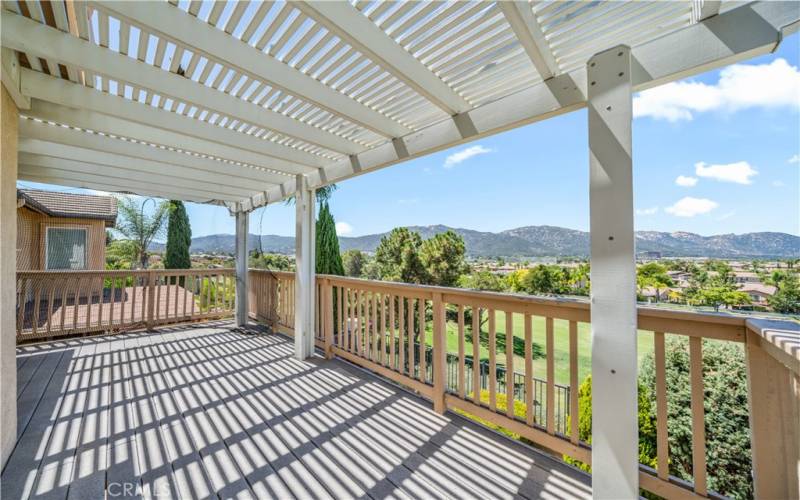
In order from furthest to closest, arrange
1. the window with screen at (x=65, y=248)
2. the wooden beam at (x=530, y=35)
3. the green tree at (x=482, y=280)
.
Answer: the green tree at (x=482, y=280), the window with screen at (x=65, y=248), the wooden beam at (x=530, y=35)

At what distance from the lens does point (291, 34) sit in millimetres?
1710

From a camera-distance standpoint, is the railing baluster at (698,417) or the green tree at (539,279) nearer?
the railing baluster at (698,417)

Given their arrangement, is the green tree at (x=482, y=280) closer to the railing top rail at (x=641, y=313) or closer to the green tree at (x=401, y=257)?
the green tree at (x=401, y=257)

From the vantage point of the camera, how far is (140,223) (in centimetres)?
1200

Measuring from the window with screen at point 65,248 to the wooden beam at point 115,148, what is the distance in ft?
23.9

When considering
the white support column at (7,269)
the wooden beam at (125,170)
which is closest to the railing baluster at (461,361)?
the white support column at (7,269)

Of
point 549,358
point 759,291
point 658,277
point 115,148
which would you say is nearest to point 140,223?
point 115,148

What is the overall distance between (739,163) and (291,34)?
2651cm

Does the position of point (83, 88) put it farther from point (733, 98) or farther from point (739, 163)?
point (739, 163)

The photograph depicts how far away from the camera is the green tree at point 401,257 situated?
628 inches

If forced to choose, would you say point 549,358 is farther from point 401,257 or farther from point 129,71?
point 401,257

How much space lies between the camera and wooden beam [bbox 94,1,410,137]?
58.3 inches

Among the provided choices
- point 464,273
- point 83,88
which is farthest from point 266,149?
point 464,273

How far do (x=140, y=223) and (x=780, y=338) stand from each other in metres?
Answer: 15.5
